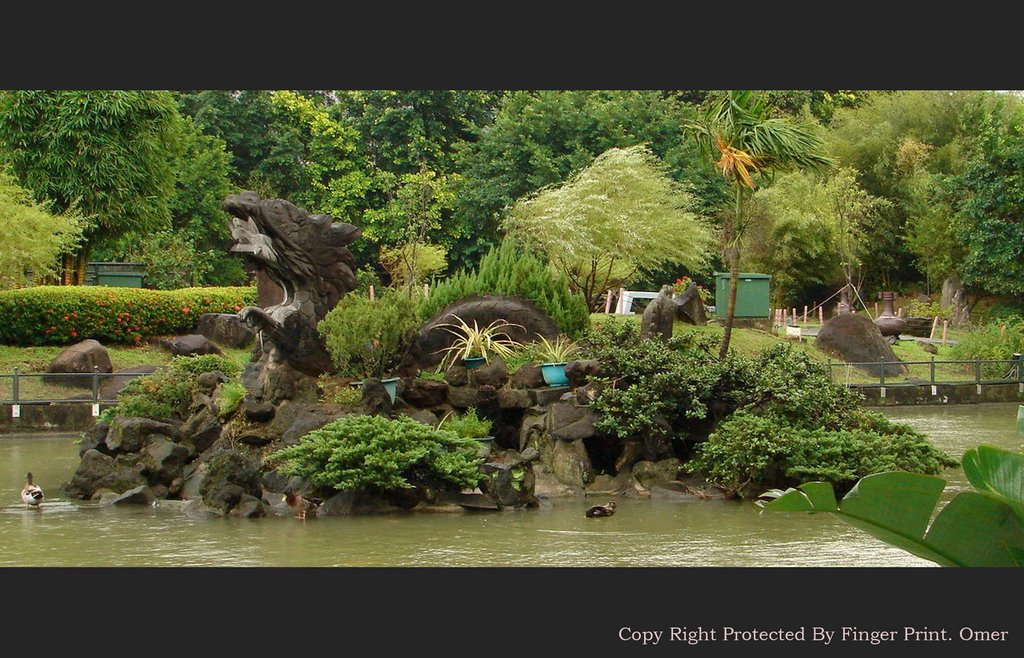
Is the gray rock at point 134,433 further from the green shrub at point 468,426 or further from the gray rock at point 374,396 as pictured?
the green shrub at point 468,426

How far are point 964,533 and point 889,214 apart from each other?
35.8m

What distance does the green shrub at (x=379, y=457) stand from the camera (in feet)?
36.8

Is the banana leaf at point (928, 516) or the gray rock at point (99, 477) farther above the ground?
the banana leaf at point (928, 516)

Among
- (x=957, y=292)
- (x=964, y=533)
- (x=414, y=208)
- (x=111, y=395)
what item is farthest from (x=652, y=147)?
(x=964, y=533)

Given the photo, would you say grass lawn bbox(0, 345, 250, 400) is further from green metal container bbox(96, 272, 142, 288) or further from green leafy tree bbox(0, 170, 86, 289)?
green metal container bbox(96, 272, 142, 288)

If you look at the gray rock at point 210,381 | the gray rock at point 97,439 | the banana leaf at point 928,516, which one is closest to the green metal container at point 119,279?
the gray rock at point 97,439

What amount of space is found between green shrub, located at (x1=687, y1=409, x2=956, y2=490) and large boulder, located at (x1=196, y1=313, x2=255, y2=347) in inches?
568

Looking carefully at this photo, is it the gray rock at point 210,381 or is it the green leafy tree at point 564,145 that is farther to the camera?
the green leafy tree at point 564,145

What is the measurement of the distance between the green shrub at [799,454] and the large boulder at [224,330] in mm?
14435

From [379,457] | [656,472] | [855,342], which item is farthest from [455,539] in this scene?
[855,342]

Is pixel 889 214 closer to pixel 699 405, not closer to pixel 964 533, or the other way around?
pixel 699 405

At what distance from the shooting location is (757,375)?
13.1 metres

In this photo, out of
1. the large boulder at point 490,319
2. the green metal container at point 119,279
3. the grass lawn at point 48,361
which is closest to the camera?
the large boulder at point 490,319

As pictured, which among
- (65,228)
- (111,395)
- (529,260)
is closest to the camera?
(529,260)
